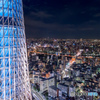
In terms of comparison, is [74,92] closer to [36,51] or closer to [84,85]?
[84,85]

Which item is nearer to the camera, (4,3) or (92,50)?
(4,3)

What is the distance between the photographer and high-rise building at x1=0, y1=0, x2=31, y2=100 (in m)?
4.60

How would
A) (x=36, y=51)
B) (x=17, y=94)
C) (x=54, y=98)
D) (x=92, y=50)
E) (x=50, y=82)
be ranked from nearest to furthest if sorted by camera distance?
(x=17, y=94) < (x=54, y=98) < (x=50, y=82) < (x=36, y=51) < (x=92, y=50)

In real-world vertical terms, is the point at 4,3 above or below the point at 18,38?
above

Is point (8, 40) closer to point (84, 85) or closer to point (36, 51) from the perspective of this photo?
point (84, 85)

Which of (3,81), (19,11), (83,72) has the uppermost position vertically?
(19,11)

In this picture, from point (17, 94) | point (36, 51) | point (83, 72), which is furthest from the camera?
point (36, 51)

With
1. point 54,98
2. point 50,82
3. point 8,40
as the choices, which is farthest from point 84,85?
point 8,40

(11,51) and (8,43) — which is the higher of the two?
(8,43)

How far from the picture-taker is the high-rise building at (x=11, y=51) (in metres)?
4.60

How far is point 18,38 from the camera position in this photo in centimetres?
486

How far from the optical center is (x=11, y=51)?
186 inches

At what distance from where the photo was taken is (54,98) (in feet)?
35.0

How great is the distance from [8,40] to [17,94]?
195cm
